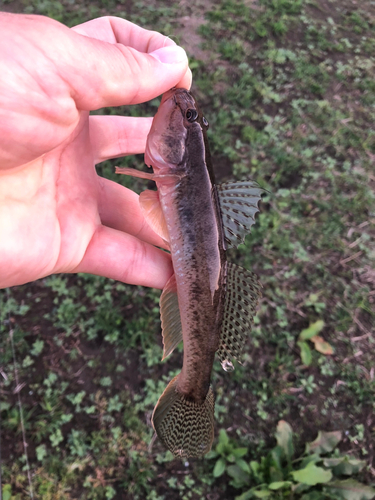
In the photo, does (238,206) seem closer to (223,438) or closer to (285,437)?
(223,438)

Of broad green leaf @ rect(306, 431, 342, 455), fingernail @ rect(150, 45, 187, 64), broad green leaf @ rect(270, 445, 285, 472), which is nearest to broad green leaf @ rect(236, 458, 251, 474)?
broad green leaf @ rect(270, 445, 285, 472)

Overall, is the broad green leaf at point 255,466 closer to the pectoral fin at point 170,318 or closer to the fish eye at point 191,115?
the pectoral fin at point 170,318

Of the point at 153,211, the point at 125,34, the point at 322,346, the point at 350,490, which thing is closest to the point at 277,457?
the point at 350,490

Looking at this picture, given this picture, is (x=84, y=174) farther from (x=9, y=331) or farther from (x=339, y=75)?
(x=339, y=75)

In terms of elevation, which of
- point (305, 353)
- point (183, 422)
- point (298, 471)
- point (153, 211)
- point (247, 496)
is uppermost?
point (153, 211)

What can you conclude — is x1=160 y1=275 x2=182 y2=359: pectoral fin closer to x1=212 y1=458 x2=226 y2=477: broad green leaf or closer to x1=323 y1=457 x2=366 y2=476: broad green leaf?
x1=212 y1=458 x2=226 y2=477: broad green leaf

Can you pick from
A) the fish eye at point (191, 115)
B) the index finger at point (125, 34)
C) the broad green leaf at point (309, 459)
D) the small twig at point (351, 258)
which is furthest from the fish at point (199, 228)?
the small twig at point (351, 258)

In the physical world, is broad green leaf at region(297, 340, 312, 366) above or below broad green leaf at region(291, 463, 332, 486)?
above
